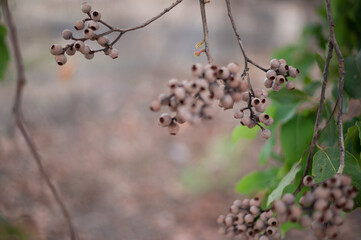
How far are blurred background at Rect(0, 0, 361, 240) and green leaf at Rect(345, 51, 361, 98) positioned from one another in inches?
38.6

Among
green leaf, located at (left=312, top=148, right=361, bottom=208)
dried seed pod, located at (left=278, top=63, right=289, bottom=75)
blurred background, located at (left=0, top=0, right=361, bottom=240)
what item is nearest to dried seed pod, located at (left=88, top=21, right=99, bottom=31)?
dried seed pod, located at (left=278, top=63, right=289, bottom=75)

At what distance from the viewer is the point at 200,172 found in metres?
2.76

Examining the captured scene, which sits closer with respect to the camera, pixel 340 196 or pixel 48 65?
pixel 340 196

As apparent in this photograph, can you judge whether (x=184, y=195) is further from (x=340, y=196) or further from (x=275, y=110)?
(x=340, y=196)

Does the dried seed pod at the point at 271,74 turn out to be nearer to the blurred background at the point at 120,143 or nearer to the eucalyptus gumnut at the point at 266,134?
the eucalyptus gumnut at the point at 266,134

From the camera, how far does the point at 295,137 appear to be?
2.99 ft

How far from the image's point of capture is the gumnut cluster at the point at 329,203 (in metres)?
0.46

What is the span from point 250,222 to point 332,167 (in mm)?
162

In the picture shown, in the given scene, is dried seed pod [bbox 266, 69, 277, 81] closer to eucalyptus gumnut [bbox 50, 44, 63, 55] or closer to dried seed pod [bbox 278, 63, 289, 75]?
dried seed pod [bbox 278, 63, 289, 75]

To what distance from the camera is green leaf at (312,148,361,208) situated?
60 cm

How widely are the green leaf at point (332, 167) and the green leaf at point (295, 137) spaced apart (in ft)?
0.86

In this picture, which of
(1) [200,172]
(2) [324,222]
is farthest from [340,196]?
(1) [200,172]

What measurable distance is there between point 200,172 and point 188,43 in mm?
2347

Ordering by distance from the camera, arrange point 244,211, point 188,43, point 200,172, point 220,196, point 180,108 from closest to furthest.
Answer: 1. point 180,108
2. point 244,211
3. point 220,196
4. point 200,172
5. point 188,43
